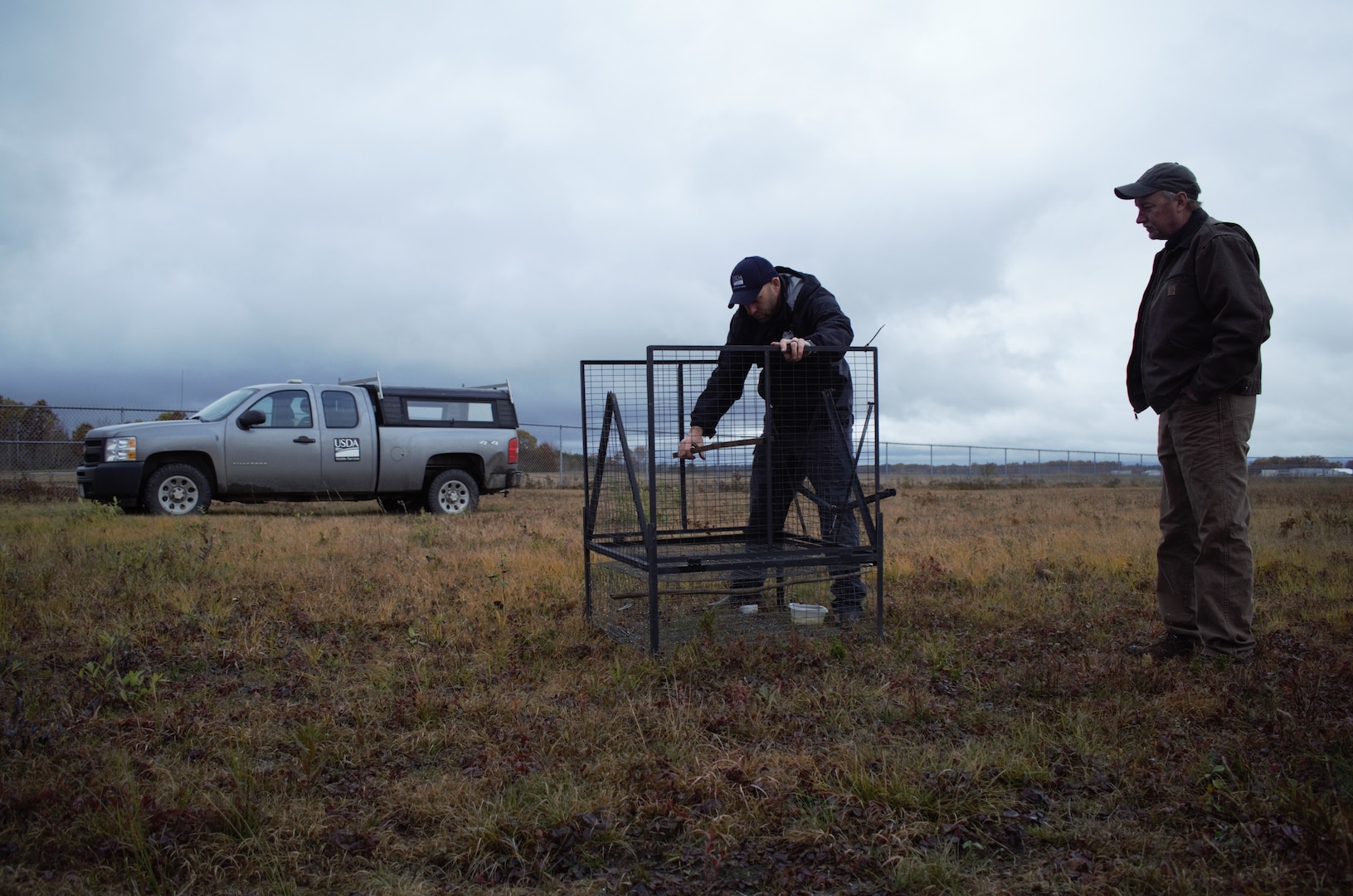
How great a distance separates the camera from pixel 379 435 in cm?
1253

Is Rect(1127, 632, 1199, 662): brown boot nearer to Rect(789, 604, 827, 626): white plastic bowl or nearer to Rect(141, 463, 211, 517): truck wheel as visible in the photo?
Rect(789, 604, 827, 626): white plastic bowl

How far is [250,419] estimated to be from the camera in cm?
1166

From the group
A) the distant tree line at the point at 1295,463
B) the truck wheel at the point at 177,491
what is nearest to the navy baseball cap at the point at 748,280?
the truck wheel at the point at 177,491

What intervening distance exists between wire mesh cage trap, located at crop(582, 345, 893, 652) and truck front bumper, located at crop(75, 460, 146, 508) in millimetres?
8150

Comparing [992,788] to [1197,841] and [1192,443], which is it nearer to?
[1197,841]

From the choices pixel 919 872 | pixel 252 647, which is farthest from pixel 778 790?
pixel 252 647

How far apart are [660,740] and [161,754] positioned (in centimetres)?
171

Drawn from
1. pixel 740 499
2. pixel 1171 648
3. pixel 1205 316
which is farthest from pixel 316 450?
pixel 1205 316

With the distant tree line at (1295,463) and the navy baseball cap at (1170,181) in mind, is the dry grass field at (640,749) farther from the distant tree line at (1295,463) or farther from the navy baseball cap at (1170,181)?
the distant tree line at (1295,463)

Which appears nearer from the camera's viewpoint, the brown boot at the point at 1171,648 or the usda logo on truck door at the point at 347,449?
the brown boot at the point at 1171,648

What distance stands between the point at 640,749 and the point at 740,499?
228 centimetres

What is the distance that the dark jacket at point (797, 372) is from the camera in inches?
186

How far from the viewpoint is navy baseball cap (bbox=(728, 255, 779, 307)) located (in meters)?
4.84

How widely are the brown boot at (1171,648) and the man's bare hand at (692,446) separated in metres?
2.31
